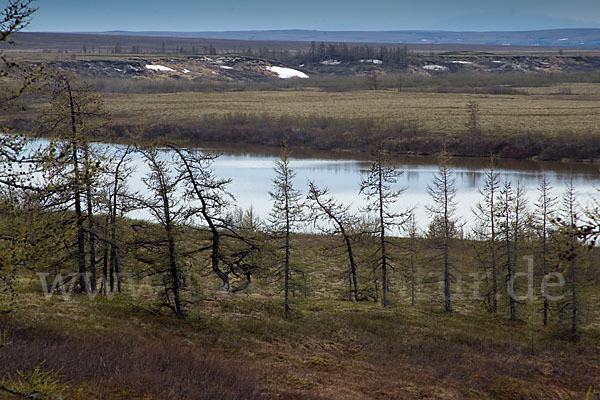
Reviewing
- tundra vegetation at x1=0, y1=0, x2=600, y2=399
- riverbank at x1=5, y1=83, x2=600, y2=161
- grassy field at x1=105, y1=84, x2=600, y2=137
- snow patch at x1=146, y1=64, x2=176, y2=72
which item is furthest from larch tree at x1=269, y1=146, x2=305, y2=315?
snow patch at x1=146, y1=64, x2=176, y2=72

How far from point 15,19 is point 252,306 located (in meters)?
16.7

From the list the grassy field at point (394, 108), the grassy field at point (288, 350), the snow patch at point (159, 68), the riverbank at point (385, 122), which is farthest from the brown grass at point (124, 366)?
the snow patch at point (159, 68)

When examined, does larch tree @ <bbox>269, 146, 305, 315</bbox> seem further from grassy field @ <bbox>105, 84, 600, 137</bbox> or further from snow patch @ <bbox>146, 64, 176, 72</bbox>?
snow patch @ <bbox>146, 64, 176, 72</bbox>

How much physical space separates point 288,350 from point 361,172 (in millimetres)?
42204

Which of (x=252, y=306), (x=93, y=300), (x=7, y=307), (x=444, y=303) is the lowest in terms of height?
(x=444, y=303)

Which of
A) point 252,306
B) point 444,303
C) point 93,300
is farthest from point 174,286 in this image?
point 444,303

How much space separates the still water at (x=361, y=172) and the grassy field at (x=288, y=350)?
18.8 metres

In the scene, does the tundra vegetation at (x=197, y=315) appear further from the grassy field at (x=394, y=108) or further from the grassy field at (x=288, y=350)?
the grassy field at (x=394, y=108)

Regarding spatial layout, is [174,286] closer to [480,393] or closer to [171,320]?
[171,320]

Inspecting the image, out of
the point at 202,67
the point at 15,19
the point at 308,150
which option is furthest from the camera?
the point at 202,67

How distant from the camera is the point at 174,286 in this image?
63.2ft

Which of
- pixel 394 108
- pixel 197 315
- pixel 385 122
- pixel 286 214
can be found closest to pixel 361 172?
pixel 385 122

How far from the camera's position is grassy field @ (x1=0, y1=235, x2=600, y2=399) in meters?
12.7

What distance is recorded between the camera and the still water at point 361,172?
48463 mm
